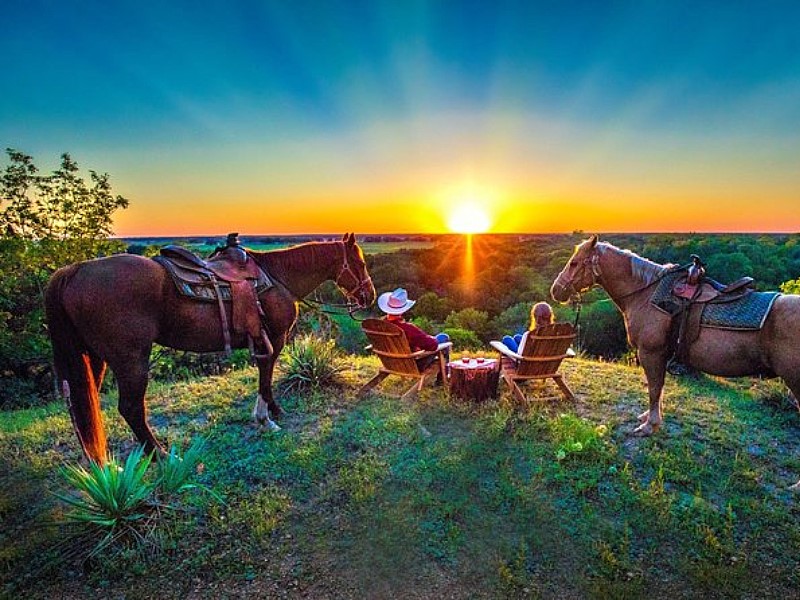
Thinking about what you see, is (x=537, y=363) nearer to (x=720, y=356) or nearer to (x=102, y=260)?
(x=720, y=356)

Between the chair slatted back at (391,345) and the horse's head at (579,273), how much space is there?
83.5 inches

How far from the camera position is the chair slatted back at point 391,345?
6020 millimetres

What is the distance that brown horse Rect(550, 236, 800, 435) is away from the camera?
164 inches

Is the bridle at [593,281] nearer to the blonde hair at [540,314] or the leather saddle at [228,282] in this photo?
the blonde hair at [540,314]

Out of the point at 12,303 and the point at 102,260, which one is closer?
the point at 102,260

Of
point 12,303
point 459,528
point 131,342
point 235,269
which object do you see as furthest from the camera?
point 12,303

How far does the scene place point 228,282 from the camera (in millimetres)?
4895

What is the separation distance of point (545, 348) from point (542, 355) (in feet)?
0.46

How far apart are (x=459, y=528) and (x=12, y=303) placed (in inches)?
511

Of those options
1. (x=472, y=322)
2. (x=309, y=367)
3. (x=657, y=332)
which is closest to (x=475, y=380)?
(x=657, y=332)

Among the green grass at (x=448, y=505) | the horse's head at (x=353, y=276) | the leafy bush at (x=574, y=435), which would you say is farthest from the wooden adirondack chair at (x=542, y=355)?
the horse's head at (x=353, y=276)

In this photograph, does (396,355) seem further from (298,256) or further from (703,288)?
(703,288)

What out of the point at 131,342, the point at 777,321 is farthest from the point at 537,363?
the point at 131,342

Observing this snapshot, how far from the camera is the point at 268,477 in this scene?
4.34 metres
